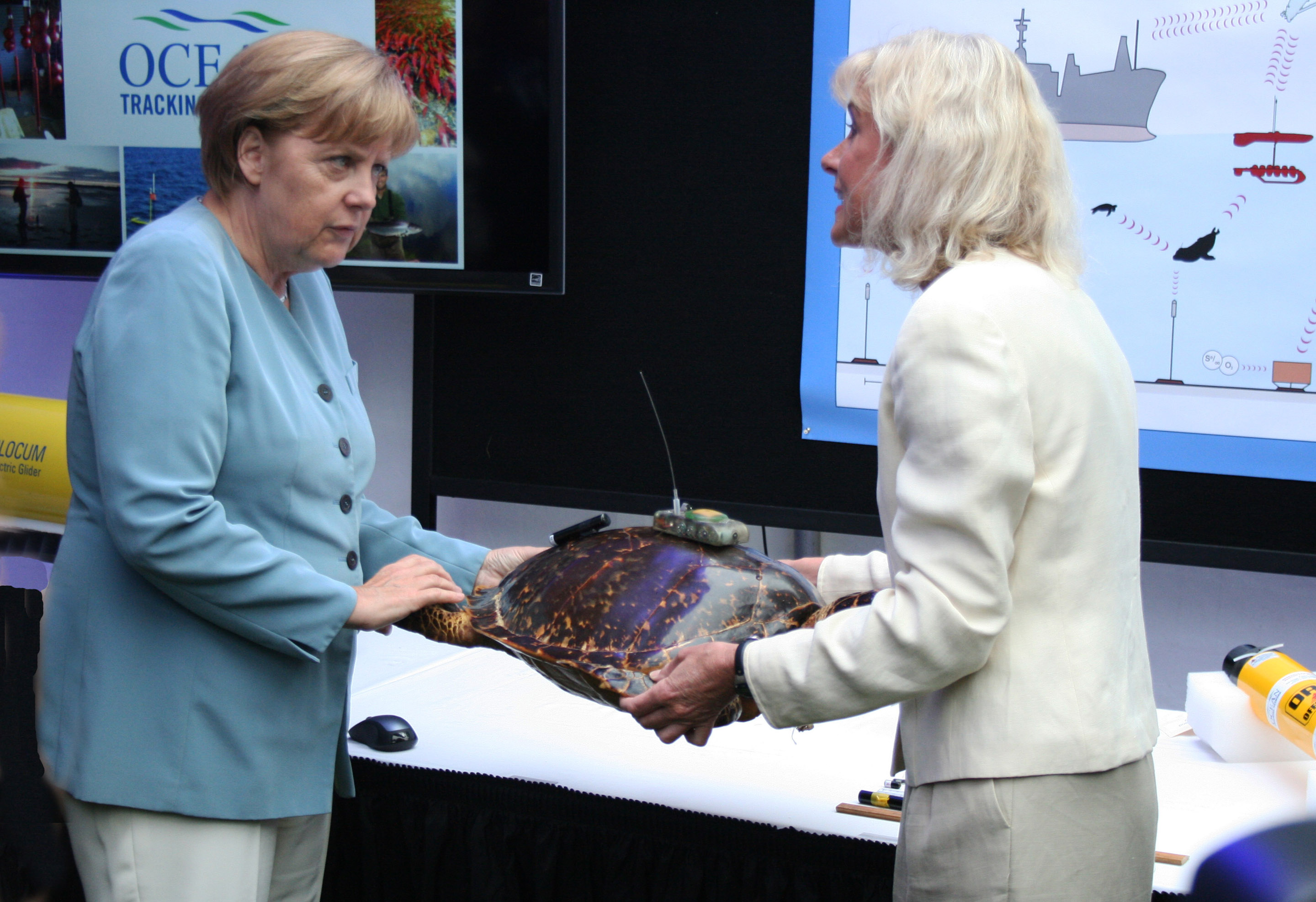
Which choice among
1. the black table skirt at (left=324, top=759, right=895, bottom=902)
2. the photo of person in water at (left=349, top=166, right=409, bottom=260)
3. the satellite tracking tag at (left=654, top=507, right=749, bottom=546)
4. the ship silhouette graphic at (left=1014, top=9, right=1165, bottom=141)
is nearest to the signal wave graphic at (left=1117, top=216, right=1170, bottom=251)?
the ship silhouette graphic at (left=1014, top=9, right=1165, bottom=141)

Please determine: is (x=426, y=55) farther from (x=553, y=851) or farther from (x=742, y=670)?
(x=742, y=670)

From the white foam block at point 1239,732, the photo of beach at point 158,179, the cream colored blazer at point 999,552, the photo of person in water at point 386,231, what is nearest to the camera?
the cream colored blazer at point 999,552

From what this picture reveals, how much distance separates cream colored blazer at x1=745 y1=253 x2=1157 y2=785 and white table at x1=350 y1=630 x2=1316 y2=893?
52cm

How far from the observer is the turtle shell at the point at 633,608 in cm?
130

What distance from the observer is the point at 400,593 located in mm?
1322

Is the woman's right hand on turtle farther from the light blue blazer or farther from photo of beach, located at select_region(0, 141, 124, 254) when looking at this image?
photo of beach, located at select_region(0, 141, 124, 254)

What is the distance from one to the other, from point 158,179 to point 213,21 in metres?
0.41

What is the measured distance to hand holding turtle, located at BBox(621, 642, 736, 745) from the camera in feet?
3.82

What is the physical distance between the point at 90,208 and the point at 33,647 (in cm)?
133

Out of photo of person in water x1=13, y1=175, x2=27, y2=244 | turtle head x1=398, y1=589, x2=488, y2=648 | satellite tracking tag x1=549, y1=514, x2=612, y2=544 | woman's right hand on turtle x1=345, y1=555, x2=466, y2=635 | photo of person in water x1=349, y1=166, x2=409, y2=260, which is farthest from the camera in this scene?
photo of person in water x1=13, y1=175, x2=27, y2=244

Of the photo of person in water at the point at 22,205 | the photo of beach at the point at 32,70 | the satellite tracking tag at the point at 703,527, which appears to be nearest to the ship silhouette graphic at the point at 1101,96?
the satellite tracking tag at the point at 703,527

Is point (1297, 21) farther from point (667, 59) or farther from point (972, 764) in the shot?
point (972, 764)

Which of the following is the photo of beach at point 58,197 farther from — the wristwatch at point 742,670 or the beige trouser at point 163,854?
the wristwatch at point 742,670

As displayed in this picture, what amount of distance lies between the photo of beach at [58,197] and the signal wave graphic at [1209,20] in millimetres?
2457
